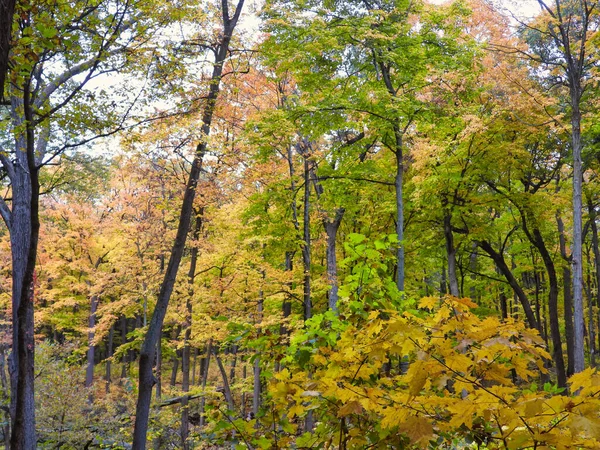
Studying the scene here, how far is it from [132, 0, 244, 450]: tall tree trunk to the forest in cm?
4

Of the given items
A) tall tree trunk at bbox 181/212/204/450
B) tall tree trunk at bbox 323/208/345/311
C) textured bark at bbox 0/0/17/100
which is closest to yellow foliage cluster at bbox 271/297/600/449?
textured bark at bbox 0/0/17/100

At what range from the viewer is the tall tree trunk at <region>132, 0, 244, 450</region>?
619cm

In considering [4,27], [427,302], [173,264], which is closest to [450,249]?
[173,264]

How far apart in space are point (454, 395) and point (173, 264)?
5572 millimetres

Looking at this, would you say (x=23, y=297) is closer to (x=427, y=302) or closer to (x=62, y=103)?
(x=62, y=103)

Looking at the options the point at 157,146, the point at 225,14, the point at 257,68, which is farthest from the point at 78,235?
the point at 225,14

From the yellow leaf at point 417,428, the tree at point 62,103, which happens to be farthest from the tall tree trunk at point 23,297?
the yellow leaf at point 417,428

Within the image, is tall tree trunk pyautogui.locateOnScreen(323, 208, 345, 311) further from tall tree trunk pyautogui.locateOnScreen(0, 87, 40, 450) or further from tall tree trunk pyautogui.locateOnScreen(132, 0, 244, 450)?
tall tree trunk pyautogui.locateOnScreen(0, 87, 40, 450)

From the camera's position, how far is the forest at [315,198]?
1860 mm

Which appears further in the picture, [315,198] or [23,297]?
[315,198]

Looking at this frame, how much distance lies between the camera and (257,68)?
12258mm

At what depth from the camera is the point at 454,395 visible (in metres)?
1.89

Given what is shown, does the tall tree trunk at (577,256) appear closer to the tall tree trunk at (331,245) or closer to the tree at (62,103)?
the tall tree trunk at (331,245)

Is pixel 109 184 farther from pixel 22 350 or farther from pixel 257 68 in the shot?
pixel 22 350
